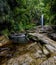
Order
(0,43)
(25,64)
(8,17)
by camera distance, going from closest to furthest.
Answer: (25,64) → (0,43) → (8,17)

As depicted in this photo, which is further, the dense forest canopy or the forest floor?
the dense forest canopy

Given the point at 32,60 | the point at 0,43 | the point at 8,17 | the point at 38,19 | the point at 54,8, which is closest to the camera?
the point at 32,60

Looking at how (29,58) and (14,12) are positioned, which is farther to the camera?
(14,12)

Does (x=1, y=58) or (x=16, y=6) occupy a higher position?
(x=16, y=6)

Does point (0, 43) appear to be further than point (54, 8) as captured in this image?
No

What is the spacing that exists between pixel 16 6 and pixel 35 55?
585 centimetres

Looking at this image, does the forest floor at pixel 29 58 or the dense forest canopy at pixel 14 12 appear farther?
the dense forest canopy at pixel 14 12

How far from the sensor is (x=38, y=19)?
2284 centimetres

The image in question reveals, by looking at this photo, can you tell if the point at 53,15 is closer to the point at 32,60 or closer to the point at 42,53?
the point at 42,53

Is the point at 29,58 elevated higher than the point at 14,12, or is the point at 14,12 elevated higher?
the point at 14,12

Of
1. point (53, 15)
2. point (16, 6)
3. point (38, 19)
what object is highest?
point (16, 6)

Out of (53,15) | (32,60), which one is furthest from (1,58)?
(53,15)

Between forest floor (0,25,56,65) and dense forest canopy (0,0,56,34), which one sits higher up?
dense forest canopy (0,0,56,34)

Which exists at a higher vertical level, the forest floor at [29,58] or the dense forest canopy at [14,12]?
the dense forest canopy at [14,12]
